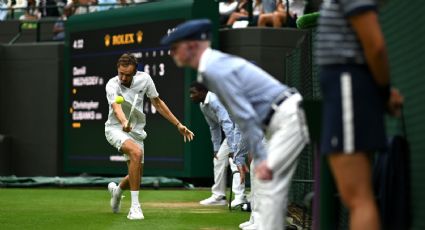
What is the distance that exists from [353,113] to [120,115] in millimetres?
7782

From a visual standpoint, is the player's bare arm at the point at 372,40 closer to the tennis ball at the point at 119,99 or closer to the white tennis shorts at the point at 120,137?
the tennis ball at the point at 119,99

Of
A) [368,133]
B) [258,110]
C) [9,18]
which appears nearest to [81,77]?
[9,18]

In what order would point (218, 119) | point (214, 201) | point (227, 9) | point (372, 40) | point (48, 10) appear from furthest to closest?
point (48, 10) < point (227, 9) < point (214, 201) < point (218, 119) < point (372, 40)

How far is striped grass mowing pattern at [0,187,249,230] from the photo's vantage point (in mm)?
11969

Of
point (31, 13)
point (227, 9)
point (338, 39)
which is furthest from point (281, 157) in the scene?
point (31, 13)

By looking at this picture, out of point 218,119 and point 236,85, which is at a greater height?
point 236,85

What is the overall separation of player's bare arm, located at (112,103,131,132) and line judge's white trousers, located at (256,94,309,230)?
576cm

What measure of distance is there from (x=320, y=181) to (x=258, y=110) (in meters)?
0.63

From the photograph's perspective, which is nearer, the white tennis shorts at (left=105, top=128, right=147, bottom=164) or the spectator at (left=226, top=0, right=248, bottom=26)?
the white tennis shorts at (left=105, top=128, right=147, bottom=164)

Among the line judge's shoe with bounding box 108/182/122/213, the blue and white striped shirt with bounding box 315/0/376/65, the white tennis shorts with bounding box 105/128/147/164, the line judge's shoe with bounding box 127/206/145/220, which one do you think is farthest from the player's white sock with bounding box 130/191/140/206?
the blue and white striped shirt with bounding box 315/0/376/65

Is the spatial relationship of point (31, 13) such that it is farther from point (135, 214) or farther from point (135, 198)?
point (135, 214)

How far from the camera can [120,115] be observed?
1270cm

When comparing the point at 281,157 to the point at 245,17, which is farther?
the point at 245,17

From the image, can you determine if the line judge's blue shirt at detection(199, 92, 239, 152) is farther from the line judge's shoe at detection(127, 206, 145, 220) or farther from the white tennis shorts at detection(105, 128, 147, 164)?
the line judge's shoe at detection(127, 206, 145, 220)
